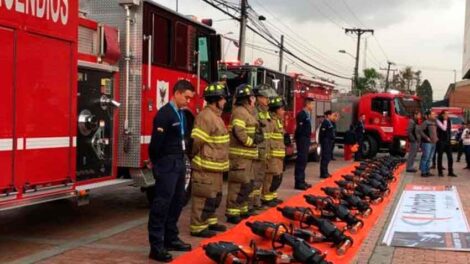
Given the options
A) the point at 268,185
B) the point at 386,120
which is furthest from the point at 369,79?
the point at 268,185

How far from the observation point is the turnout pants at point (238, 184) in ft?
26.8

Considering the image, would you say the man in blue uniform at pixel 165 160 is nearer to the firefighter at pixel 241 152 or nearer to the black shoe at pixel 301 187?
the firefighter at pixel 241 152

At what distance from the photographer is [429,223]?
27.3ft

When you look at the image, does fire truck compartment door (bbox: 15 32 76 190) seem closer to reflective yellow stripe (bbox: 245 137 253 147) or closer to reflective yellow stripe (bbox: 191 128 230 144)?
reflective yellow stripe (bbox: 191 128 230 144)

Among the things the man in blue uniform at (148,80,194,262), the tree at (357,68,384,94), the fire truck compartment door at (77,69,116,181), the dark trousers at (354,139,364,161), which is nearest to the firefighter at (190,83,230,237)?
the man in blue uniform at (148,80,194,262)

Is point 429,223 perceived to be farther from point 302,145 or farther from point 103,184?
point 103,184

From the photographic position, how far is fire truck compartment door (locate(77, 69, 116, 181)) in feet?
23.3

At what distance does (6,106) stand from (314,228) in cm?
388

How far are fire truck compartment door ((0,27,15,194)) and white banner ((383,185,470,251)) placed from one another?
14.5 ft

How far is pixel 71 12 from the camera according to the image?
6.65 m

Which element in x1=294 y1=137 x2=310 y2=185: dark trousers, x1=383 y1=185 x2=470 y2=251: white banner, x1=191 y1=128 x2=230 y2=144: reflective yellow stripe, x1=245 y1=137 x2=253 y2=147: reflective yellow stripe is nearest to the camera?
x1=191 y1=128 x2=230 y2=144: reflective yellow stripe

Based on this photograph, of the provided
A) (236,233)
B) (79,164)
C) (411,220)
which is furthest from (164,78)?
(411,220)

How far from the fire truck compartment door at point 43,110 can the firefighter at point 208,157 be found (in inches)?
57.9

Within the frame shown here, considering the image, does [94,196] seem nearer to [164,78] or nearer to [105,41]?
[164,78]
